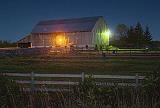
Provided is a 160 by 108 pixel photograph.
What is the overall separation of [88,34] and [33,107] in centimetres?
6526

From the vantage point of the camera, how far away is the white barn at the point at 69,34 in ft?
249

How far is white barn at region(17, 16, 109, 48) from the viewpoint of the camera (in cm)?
7581

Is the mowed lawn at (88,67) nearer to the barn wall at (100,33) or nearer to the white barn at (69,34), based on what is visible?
the white barn at (69,34)

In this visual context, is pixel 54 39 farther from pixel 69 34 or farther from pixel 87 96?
pixel 87 96

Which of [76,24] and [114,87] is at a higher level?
[76,24]

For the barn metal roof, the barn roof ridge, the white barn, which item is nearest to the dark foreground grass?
the white barn

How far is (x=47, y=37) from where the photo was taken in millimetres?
79750

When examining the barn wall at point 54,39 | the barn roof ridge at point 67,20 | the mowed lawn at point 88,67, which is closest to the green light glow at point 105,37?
the barn roof ridge at point 67,20

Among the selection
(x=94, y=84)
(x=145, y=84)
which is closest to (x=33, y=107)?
(x=94, y=84)

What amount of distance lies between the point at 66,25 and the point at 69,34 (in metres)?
4.55

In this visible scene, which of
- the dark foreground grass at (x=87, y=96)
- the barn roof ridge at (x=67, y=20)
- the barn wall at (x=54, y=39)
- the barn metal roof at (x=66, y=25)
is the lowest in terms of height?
the dark foreground grass at (x=87, y=96)

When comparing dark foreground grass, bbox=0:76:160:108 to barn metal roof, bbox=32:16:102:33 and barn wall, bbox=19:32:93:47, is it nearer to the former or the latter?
barn wall, bbox=19:32:93:47

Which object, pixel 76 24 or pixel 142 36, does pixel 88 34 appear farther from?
pixel 142 36

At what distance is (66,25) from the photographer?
81.2 metres
